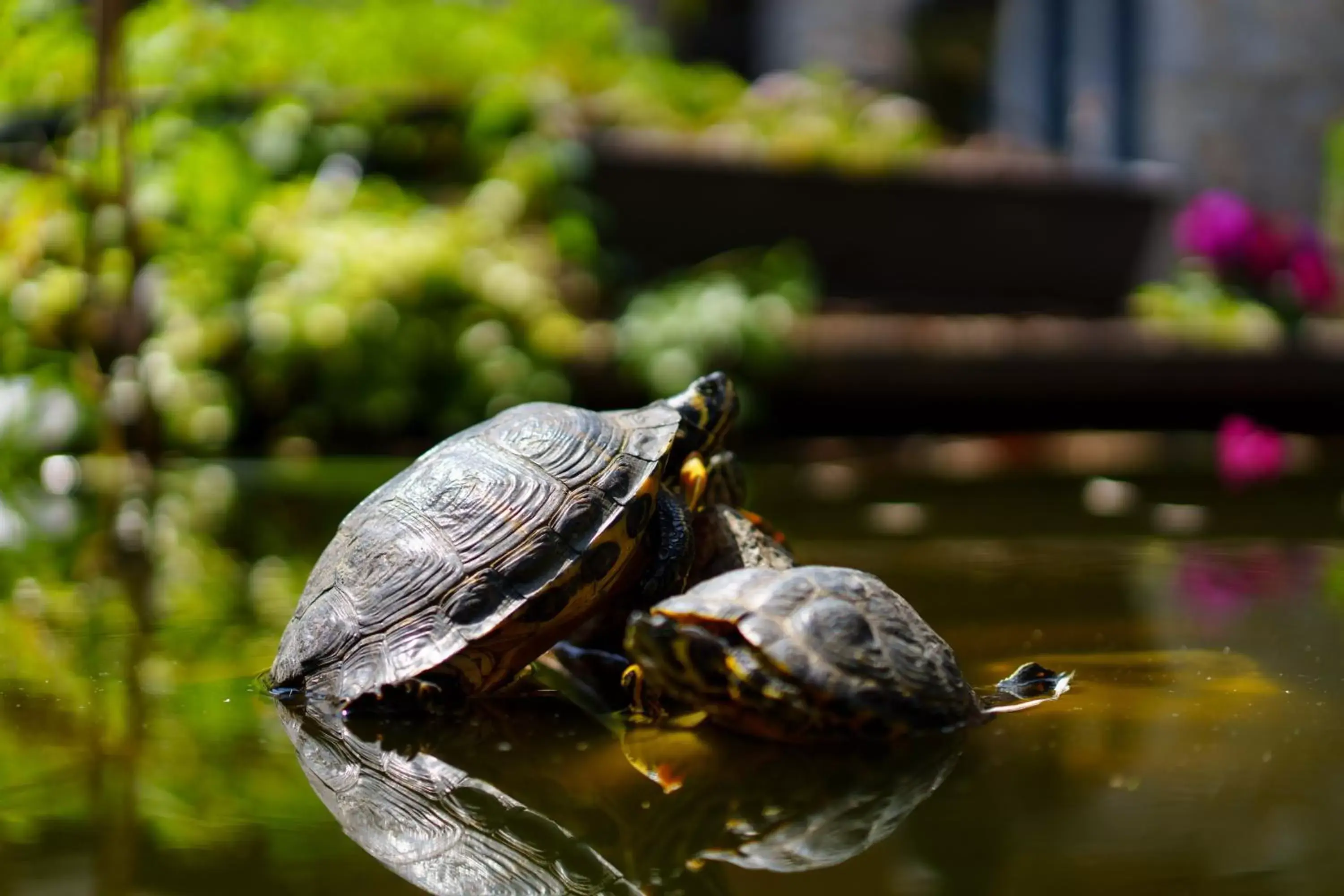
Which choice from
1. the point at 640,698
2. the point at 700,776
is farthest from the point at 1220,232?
the point at 700,776

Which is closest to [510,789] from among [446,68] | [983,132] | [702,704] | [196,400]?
[702,704]

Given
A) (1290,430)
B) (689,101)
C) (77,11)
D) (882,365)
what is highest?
(77,11)

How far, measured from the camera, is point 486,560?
1.88 m

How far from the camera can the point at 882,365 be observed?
18.6ft

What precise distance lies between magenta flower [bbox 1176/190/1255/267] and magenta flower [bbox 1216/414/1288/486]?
1304 mm

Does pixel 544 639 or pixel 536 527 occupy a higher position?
pixel 536 527

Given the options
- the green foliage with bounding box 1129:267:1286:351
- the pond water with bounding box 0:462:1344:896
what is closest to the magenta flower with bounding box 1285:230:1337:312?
the green foliage with bounding box 1129:267:1286:351

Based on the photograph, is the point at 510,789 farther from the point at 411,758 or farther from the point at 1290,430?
the point at 1290,430

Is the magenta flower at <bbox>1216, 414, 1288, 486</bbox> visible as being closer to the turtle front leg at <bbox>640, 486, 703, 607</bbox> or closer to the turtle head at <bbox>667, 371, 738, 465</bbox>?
the turtle head at <bbox>667, 371, 738, 465</bbox>

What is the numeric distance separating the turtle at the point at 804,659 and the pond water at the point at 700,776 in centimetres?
4

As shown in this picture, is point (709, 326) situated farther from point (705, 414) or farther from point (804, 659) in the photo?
point (804, 659)

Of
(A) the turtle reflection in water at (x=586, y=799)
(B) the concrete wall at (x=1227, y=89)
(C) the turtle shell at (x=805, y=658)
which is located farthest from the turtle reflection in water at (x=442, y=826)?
(B) the concrete wall at (x=1227, y=89)

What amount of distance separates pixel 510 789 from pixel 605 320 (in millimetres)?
4764

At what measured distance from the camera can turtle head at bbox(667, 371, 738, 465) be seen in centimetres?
226
